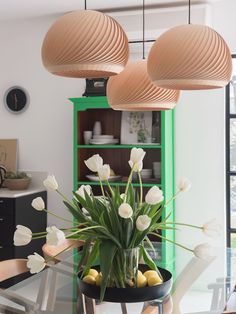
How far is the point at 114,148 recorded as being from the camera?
449 centimetres

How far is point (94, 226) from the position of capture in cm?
191

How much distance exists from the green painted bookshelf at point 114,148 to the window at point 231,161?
528 millimetres

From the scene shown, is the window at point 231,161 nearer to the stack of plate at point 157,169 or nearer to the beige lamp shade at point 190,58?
the stack of plate at point 157,169

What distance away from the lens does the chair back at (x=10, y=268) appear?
8.91 feet

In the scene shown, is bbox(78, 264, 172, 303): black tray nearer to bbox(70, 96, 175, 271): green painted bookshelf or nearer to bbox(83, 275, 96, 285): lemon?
bbox(83, 275, 96, 285): lemon

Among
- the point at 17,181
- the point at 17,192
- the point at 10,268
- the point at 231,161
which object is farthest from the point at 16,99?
the point at 10,268

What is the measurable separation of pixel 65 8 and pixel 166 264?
8.62ft

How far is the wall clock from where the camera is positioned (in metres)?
4.73

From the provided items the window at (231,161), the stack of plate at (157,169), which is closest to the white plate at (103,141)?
the stack of plate at (157,169)

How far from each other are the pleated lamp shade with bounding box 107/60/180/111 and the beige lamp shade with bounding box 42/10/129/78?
0.32m

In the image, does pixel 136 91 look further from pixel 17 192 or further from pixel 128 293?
pixel 17 192

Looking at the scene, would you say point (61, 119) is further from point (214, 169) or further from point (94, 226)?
point (94, 226)

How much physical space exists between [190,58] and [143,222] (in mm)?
640

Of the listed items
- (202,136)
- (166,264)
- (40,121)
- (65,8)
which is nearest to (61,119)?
(40,121)
